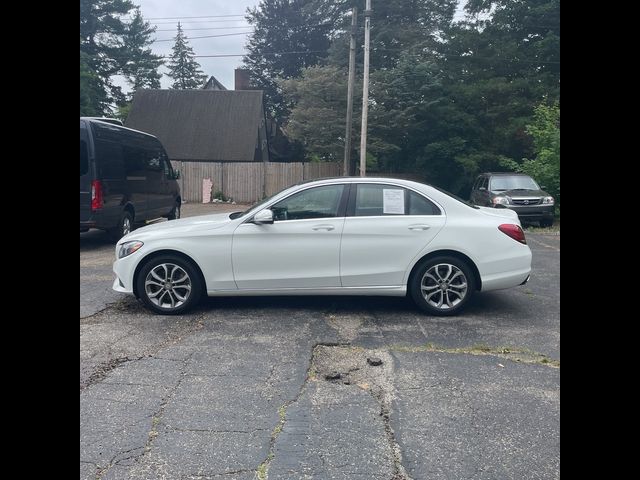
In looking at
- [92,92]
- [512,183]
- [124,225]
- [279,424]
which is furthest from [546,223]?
[92,92]

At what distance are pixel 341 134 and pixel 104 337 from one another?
80.1 ft

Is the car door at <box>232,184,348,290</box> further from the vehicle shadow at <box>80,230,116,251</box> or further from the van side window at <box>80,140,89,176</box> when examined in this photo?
the vehicle shadow at <box>80,230,116,251</box>

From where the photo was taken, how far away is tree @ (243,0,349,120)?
4616 centimetres

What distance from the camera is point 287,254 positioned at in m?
6.09

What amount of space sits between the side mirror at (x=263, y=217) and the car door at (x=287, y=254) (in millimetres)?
60

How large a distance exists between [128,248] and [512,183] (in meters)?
13.3

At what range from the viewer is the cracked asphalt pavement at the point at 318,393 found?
3.15m

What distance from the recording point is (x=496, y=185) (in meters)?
16.7

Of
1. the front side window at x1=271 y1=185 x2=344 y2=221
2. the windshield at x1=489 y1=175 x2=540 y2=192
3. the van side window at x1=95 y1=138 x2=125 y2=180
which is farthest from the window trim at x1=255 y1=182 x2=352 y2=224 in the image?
the windshield at x1=489 y1=175 x2=540 y2=192

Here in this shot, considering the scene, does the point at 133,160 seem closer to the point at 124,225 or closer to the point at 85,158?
the point at 124,225

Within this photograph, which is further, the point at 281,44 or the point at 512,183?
the point at 281,44

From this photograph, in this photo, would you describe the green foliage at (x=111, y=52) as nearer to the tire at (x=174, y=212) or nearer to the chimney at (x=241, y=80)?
the chimney at (x=241, y=80)
